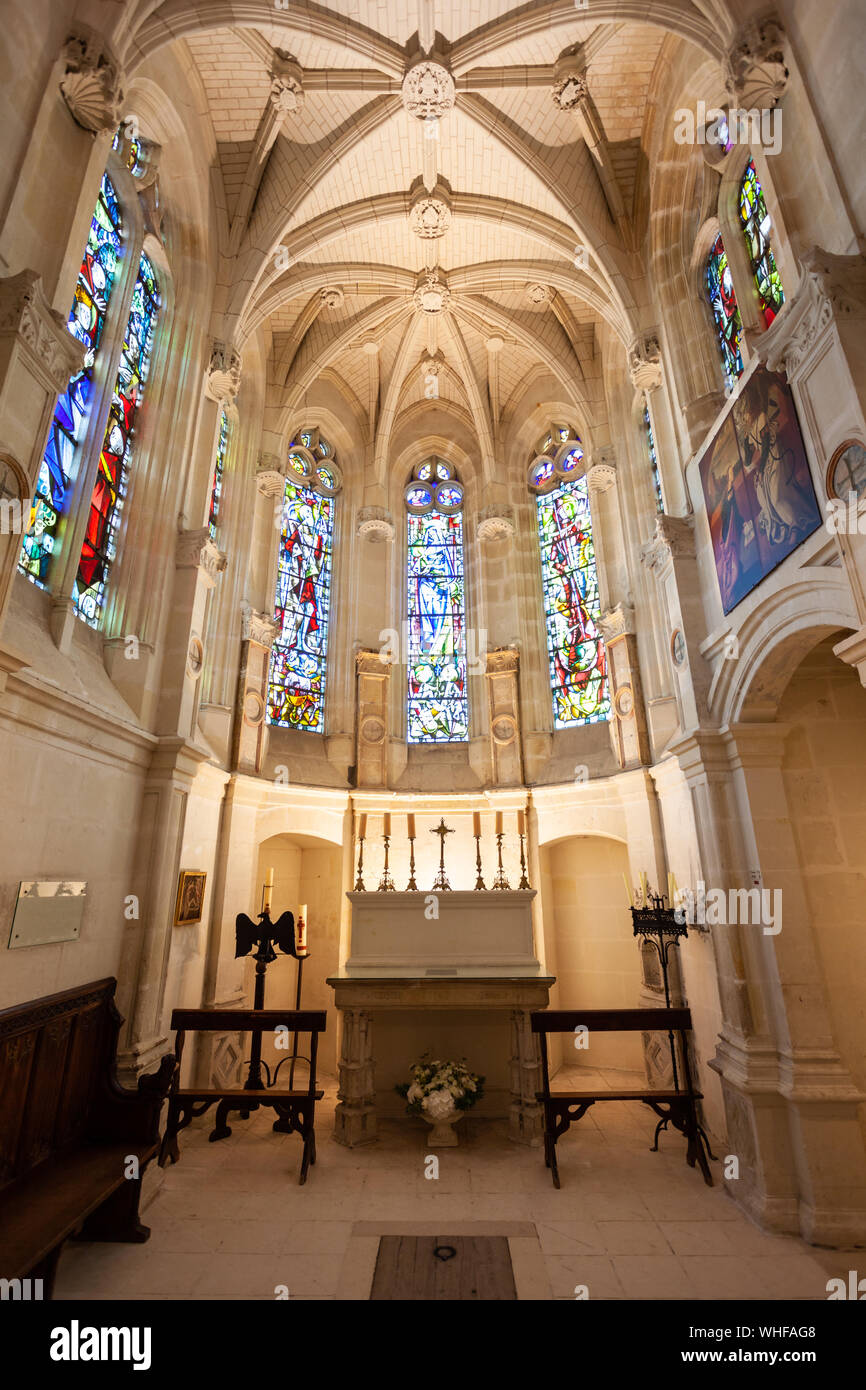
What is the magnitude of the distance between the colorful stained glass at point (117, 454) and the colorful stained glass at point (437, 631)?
20.3 feet

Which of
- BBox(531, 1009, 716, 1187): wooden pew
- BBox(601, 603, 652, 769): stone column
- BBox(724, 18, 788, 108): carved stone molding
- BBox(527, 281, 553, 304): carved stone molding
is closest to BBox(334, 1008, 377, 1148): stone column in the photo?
BBox(531, 1009, 716, 1187): wooden pew

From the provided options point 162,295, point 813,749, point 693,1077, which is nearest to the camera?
point 813,749

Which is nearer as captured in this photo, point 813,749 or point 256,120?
point 813,749

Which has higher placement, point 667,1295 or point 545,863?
point 545,863

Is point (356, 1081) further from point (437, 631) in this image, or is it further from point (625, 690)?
point (437, 631)

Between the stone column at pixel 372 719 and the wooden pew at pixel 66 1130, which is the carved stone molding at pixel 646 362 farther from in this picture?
the wooden pew at pixel 66 1130

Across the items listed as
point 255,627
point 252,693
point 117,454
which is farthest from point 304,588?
point 117,454

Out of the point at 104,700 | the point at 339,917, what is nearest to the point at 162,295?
the point at 104,700

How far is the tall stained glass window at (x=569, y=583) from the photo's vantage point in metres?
11.0

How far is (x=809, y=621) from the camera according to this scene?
4719 mm

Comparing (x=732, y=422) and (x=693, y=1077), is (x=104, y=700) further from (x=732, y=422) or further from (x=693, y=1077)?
(x=693, y=1077)

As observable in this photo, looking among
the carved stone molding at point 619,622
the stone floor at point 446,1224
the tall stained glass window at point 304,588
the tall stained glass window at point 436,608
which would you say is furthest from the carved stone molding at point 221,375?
the stone floor at point 446,1224

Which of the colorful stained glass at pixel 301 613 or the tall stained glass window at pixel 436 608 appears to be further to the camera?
the tall stained glass window at pixel 436 608

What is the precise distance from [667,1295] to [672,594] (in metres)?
5.74
